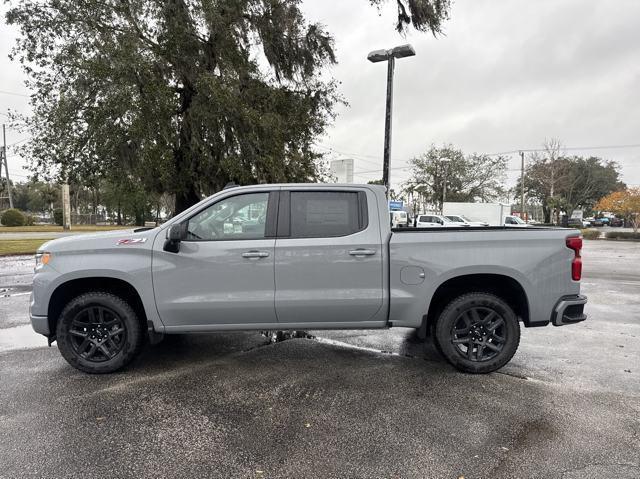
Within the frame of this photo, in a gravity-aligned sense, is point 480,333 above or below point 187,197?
below

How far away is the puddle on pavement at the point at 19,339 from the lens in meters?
5.36

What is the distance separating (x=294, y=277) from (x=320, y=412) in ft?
4.15

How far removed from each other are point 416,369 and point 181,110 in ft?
42.7

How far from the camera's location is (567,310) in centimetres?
428

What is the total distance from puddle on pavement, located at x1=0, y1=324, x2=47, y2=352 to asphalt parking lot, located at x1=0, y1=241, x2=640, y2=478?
0.12 ft

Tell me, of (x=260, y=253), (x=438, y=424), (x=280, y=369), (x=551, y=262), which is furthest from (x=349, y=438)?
(x=551, y=262)

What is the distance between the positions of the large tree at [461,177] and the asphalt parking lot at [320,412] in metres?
52.8

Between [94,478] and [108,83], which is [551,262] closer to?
[94,478]

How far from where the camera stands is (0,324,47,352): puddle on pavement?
17.6 ft

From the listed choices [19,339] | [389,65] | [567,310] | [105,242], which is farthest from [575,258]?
[389,65]

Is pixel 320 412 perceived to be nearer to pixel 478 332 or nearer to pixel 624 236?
pixel 478 332

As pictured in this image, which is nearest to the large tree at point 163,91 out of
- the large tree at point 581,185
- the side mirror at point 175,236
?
the side mirror at point 175,236

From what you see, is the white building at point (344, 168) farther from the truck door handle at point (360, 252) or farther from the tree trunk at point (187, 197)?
the truck door handle at point (360, 252)

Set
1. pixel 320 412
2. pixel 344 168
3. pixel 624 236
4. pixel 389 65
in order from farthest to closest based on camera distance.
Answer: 1. pixel 624 236
2. pixel 344 168
3. pixel 389 65
4. pixel 320 412
